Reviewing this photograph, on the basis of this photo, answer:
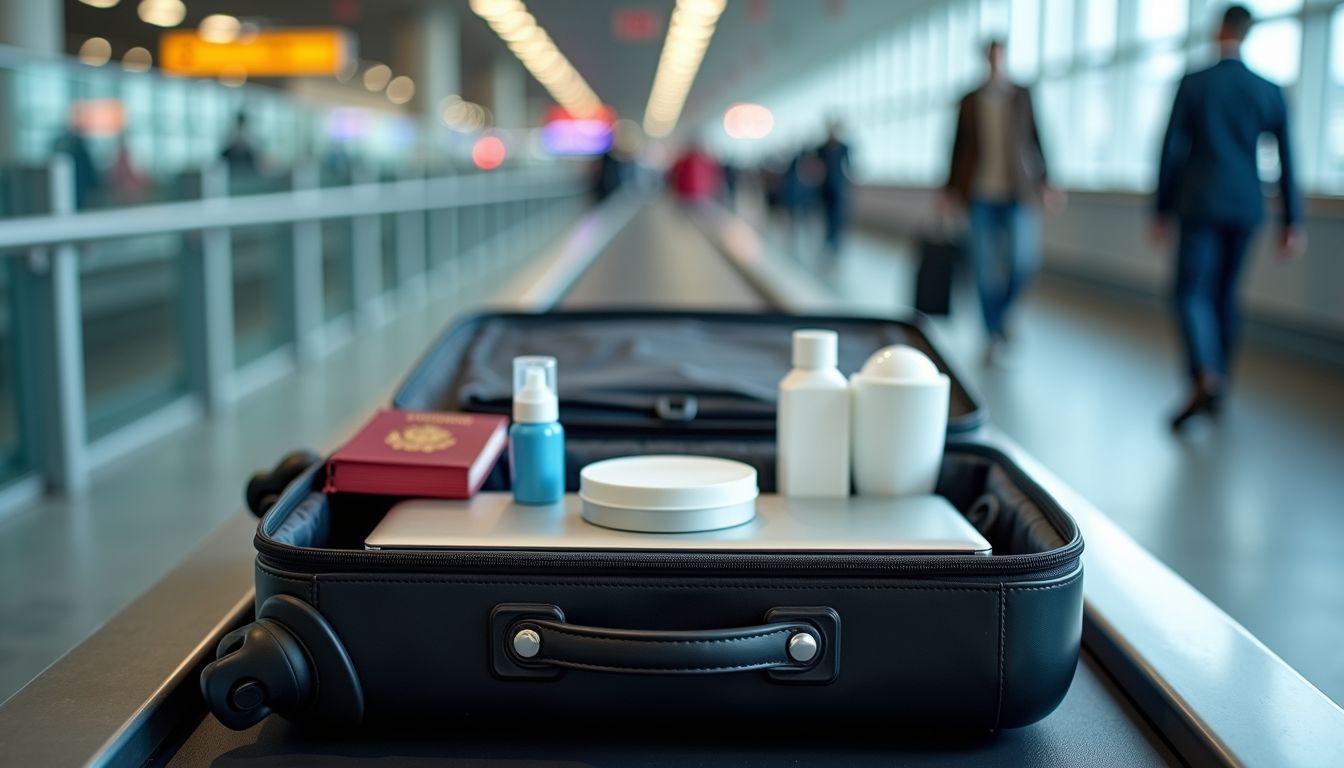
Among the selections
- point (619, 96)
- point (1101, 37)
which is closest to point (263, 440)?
point (1101, 37)

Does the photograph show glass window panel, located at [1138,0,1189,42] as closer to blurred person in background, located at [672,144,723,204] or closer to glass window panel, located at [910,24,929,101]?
blurred person in background, located at [672,144,723,204]

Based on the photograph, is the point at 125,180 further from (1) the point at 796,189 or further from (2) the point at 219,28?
(2) the point at 219,28

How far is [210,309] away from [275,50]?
22.0 m

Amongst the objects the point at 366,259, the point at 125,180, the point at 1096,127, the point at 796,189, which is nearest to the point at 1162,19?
the point at 1096,127

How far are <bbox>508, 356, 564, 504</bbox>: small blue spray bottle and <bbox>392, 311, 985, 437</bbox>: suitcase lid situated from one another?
27cm

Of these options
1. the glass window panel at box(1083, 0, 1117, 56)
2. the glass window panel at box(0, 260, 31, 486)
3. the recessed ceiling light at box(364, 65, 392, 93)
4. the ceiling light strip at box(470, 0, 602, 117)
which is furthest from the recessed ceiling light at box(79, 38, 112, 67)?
the glass window panel at box(0, 260, 31, 486)

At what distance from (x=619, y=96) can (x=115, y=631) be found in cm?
4997

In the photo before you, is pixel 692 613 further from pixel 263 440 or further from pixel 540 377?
pixel 263 440

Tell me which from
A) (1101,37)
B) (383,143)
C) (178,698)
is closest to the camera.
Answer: (178,698)

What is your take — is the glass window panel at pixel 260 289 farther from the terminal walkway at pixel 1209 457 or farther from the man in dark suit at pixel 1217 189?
the man in dark suit at pixel 1217 189

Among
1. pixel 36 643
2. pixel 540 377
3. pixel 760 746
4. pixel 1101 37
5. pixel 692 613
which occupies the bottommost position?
pixel 36 643

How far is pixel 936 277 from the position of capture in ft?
8.41

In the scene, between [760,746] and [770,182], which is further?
[770,182]

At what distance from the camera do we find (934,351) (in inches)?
70.2
